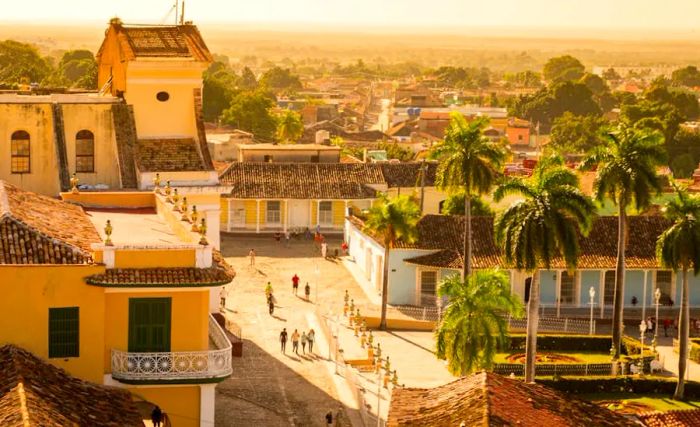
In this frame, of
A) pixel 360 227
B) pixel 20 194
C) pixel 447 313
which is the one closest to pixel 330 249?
pixel 360 227

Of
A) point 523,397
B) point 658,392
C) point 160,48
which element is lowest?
point 658,392

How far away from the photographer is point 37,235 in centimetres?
3381

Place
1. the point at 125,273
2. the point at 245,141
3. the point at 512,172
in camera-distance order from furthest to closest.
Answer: the point at 245,141
the point at 512,172
the point at 125,273

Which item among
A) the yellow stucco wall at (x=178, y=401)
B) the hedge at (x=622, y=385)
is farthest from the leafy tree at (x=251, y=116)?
the yellow stucco wall at (x=178, y=401)

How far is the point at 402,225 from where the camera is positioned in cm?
5850

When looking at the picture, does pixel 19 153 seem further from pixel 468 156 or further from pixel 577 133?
pixel 577 133

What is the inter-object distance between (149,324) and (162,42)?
2020 cm

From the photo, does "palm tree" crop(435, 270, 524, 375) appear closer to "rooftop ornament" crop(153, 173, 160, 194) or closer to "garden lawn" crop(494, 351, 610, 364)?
"garden lawn" crop(494, 351, 610, 364)

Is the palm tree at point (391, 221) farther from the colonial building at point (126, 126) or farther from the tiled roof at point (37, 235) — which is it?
the tiled roof at point (37, 235)

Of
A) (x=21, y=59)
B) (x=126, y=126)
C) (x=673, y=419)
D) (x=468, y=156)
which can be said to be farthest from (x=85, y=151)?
(x=21, y=59)

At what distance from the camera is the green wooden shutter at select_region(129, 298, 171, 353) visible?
3356 cm

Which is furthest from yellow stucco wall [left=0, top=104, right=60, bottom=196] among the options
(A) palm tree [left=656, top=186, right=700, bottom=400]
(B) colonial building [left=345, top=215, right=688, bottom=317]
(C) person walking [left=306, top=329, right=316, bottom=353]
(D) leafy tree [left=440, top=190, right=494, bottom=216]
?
(D) leafy tree [left=440, top=190, right=494, bottom=216]

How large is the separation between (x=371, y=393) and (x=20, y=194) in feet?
38.1

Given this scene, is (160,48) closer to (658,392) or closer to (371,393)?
(371,393)
